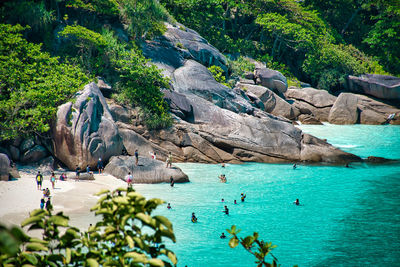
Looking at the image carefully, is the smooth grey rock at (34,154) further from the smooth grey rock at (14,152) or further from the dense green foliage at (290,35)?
the dense green foliage at (290,35)

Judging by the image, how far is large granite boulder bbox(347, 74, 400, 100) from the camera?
48.6 m

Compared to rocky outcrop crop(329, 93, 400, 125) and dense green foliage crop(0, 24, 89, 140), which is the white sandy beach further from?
rocky outcrop crop(329, 93, 400, 125)

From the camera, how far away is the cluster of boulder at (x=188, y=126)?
973 inches

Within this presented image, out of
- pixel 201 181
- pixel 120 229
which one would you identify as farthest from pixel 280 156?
pixel 120 229

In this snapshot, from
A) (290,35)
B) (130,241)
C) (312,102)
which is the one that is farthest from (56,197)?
(290,35)

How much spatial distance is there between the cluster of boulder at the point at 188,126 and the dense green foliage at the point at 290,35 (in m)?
7.21

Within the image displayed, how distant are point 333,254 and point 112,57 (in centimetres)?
2530

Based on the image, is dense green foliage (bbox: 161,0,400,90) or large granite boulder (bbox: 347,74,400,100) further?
dense green foliage (bbox: 161,0,400,90)

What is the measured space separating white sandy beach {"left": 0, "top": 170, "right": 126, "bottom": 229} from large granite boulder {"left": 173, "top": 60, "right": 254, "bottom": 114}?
14541 millimetres

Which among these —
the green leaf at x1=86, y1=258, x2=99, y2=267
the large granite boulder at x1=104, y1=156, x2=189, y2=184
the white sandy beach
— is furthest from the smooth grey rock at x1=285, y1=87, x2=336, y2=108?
the green leaf at x1=86, y1=258, x2=99, y2=267

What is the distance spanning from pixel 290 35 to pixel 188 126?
29.5m

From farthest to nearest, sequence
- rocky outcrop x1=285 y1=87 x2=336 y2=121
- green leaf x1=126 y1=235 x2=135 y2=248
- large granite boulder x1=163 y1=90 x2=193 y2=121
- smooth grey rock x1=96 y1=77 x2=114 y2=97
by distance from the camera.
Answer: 1. rocky outcrop x1=285 y1=87 x2=336 y2=121
2. large granite boulder x1=163 y1=90 x2=193 y2=121
3. smooth grey rock x1=96 y1=77 x2=114 y2=97
4. green leaf x1=126 y1=235 x2=135 y2=248

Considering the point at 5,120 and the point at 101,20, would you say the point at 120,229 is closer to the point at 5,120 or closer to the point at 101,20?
the point at 5,120

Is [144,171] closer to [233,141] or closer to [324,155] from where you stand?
[233,141]
